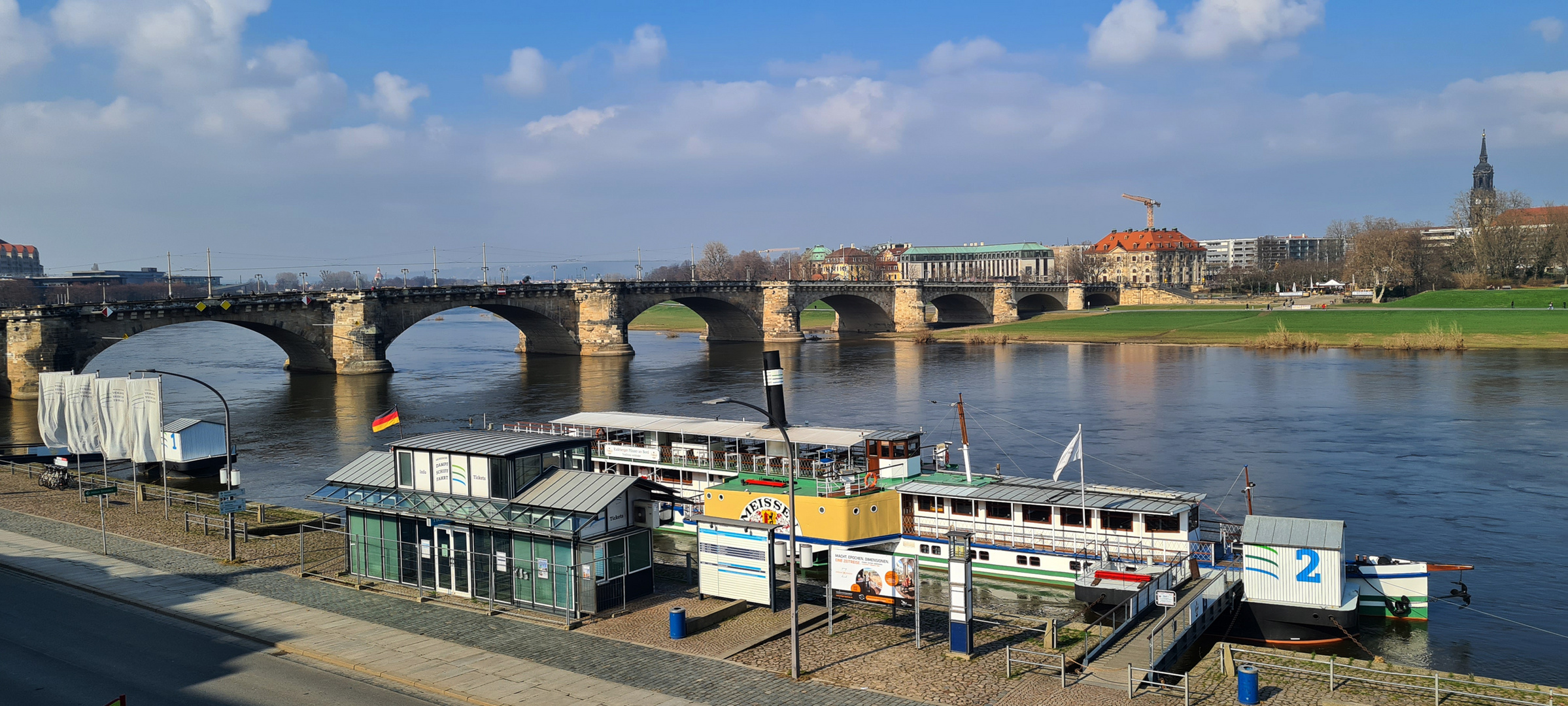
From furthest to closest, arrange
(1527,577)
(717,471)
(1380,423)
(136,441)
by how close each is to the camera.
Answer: (1380,423) → (136,441) → (717,471) → (1527,577)

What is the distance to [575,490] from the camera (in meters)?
27.0

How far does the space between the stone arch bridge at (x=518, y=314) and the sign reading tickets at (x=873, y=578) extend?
72.5m

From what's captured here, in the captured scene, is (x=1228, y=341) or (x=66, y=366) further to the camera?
(x=1228, y=341)

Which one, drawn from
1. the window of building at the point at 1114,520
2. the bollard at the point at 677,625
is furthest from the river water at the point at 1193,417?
the bollard at the point at 677,625

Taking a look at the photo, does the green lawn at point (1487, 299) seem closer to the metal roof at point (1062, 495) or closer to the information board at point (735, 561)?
the metal roof at point (1062, 495)

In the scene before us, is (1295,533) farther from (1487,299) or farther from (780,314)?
(1487,299)

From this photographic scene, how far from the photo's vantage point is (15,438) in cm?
6625

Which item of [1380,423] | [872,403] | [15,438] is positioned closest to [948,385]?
[872,403]

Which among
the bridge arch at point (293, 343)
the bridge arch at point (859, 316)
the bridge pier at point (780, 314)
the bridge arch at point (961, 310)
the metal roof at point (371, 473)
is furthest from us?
the bridge arch at point (961, 310)

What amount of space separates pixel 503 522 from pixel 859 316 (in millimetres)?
139193

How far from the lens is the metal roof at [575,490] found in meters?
26.2

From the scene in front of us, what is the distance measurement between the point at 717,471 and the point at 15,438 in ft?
166

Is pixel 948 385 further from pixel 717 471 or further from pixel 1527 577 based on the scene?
pixel 1527 577

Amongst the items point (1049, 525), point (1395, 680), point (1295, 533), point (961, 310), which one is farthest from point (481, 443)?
point (961, 310)
